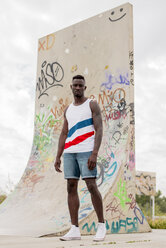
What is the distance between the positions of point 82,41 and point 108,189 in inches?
136

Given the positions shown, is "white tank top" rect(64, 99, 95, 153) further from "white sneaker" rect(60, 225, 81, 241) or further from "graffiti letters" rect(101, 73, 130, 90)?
"graffiti letters" rect(101, 73, 130, 90)

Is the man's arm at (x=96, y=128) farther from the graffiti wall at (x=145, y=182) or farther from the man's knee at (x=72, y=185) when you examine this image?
the graffiti wall at (x=145, y=182)

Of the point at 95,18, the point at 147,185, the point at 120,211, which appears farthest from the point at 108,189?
the point at 147,185

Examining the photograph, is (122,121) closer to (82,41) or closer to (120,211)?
(120,211)

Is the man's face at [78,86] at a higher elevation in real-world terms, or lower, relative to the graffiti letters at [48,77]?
lower

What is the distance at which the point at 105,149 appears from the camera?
5672mm

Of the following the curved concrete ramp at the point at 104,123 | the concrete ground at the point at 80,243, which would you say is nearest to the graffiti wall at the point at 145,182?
the curved concrete ramp at the point at 104,123

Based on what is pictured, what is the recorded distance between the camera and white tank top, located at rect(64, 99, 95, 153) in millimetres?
3623

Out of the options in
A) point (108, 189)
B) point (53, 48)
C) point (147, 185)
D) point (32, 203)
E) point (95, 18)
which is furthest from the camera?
point (147, 185)

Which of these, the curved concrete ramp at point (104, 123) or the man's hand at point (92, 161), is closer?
the man's hand at point (92, 161)

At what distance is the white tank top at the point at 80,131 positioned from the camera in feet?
11.9

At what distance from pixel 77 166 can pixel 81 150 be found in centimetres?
21

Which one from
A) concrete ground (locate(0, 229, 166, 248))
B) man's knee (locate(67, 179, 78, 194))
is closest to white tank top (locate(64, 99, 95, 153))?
man's knee (locate(67, 179, 78, 194))

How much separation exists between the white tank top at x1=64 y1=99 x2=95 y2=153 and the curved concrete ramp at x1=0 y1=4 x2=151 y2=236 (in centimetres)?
125
